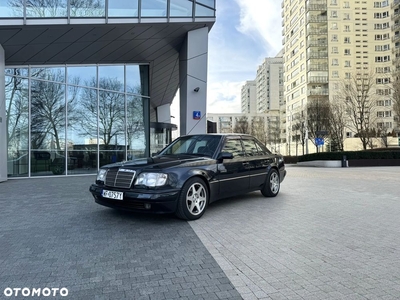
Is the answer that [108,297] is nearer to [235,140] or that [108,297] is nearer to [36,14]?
[235,140]

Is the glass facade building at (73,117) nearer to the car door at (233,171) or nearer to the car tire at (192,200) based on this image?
the car door at (233,171)

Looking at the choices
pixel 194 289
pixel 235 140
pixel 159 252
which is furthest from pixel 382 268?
pixel 235 140

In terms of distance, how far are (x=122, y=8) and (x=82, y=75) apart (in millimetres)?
4385

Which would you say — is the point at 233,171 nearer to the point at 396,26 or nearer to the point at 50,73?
the point at 50,73

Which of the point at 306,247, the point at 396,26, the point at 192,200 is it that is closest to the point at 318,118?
the point at 192,200

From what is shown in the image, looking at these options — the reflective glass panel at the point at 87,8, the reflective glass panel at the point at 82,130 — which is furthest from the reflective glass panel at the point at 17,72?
the reflective glass panel at the point at 87,8

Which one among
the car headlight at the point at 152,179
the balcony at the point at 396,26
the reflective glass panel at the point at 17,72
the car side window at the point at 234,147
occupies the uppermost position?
the balcony at the point at 396,26

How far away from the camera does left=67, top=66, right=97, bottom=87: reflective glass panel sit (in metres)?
15.2

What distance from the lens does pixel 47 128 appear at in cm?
1442

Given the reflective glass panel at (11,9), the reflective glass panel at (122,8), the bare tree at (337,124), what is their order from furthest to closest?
1. the bare tree at (337,124)
2. the reflective glass panel at (122,8)
3. the reflective glass panel at (11,9)

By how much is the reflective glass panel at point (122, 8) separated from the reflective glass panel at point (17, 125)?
17.5 feet

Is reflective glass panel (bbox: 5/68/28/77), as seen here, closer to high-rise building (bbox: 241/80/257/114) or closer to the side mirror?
the side mirror

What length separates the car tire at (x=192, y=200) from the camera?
5062 millimetres

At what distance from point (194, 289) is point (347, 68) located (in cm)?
7659
